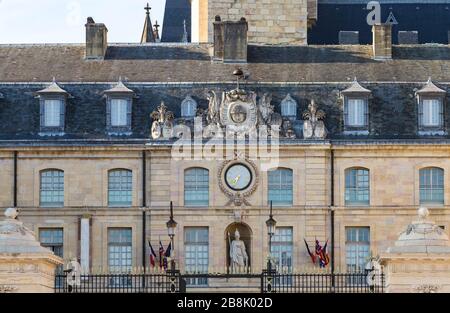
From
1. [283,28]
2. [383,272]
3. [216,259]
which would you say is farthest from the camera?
[283,28]

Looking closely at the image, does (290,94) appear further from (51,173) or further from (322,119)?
(51,173)

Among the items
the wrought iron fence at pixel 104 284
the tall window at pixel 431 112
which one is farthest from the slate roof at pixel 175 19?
the wrought iron fence at pixel 104 284

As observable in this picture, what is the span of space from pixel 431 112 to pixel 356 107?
270 centimetres

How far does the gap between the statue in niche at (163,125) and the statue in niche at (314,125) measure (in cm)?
480

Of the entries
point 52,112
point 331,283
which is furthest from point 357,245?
point 331,283

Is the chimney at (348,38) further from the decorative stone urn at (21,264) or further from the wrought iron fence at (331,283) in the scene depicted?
the decorative stone urn at (21,264)

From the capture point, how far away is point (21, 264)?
5922 centimetres

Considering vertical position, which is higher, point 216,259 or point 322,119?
point 322,119

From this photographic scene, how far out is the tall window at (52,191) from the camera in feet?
268

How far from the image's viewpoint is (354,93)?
270ft

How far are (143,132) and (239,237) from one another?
5185mm

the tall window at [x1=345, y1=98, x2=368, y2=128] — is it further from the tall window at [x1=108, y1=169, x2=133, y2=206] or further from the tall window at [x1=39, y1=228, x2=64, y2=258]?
the tall window at [x1=39, y1=228, x2=64, y2=258]
